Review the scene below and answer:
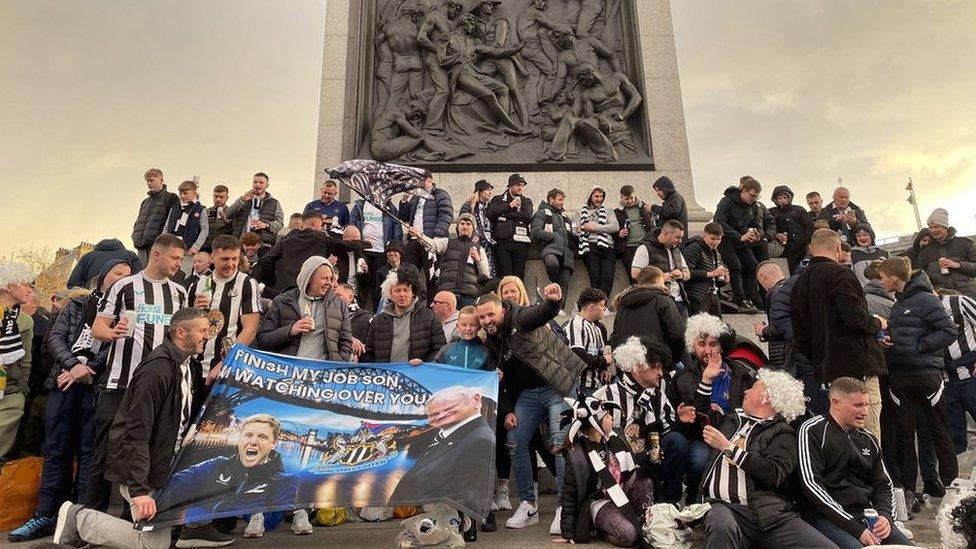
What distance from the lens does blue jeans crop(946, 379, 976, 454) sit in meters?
6.20

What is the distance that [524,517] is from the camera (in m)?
5.05

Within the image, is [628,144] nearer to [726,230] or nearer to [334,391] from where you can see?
[726,230]

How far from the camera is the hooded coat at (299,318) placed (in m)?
5.48

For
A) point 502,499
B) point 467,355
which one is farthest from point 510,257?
point 502,499

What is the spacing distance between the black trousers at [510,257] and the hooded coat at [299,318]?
4.32 m

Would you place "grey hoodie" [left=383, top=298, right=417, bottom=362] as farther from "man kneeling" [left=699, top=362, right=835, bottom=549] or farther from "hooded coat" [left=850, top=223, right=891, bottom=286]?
"hooded coat" [left=850, top=223, right=891, bottom=286]

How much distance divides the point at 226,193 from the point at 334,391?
700 centimetres

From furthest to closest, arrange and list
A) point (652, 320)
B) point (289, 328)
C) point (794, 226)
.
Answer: point (794, 226) < point (652, 320) < point (289, 328)

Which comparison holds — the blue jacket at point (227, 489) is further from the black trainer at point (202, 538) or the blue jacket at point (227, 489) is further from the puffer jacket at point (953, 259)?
the puffer jacket at point (953, 259)

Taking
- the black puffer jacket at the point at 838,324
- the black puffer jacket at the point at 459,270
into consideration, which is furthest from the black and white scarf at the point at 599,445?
the black puffer jacket at the point at 459,270

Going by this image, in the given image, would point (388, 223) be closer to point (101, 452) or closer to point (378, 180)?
point (378, 180)

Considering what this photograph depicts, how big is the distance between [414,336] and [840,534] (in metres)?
3.40

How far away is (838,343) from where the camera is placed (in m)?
5.05

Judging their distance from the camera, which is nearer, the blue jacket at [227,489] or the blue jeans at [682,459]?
the blue jacket at [227,489]
